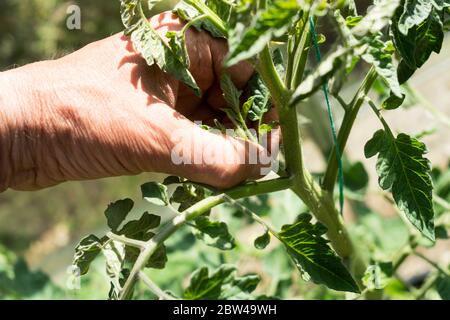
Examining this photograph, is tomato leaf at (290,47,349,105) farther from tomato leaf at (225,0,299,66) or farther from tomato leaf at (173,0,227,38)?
tomato leaf at (173,0,227,38)

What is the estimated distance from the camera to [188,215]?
672 millimetres

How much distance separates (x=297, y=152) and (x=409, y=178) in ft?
0.41

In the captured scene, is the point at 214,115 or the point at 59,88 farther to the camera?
the point at 214,115

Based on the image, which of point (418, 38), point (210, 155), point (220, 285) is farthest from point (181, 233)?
point (418, 38)

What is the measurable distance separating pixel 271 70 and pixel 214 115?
25 cm

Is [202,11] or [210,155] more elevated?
[202,11]

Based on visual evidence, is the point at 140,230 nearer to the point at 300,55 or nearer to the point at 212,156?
the point at 212,156

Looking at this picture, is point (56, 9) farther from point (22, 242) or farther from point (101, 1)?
point (22, 242)

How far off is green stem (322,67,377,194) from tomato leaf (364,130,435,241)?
1.9 inches

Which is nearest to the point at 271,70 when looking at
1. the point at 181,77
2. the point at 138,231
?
the point at 181,77

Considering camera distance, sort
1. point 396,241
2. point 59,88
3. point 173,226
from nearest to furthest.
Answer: point 173,226
point 59,88
point 396,241

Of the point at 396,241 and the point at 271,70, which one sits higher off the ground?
Answer: the point at 271,70

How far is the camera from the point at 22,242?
9.31 ft

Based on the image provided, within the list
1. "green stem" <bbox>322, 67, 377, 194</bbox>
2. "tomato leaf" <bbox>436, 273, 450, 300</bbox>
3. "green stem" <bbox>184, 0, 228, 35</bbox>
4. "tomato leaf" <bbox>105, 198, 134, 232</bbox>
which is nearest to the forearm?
"tomato leaf" <bbox>105, 198, 134, 232</bbox>
